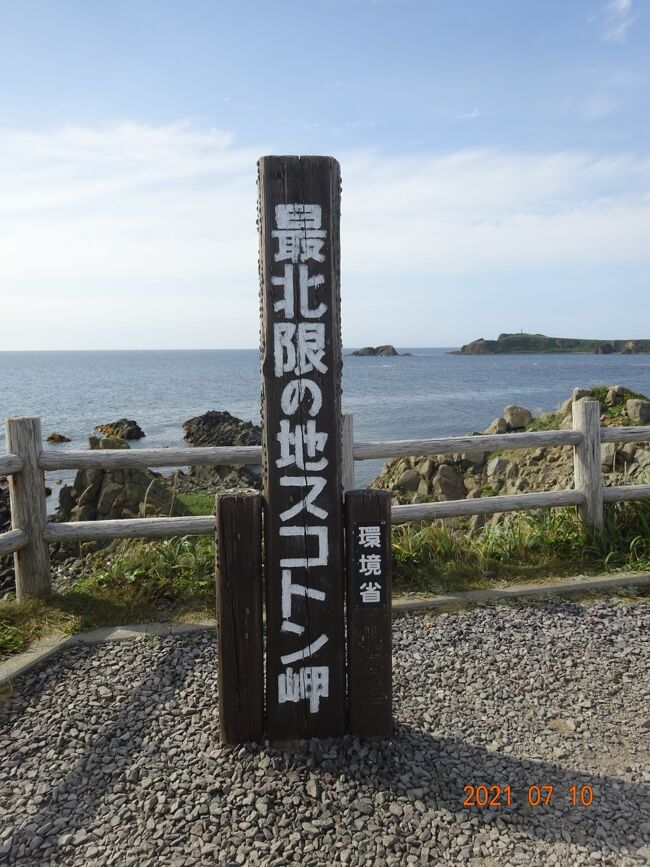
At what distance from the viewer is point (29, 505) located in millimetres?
4762

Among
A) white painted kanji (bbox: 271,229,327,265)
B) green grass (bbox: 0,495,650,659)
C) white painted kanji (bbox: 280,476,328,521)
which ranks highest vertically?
white painted kanji (bbox: 271,229,327,265)

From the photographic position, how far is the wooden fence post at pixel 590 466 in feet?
18.1

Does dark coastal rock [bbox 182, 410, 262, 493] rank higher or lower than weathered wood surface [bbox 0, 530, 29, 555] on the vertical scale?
lower

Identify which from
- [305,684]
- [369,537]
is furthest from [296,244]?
[305,684]

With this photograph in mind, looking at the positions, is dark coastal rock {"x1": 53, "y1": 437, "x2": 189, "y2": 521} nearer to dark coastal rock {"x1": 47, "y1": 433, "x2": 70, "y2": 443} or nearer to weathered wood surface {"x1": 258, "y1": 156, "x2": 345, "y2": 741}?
weathered wood surface {"x1": 258, "y1": 156, "x2": 345, "y2": 741}

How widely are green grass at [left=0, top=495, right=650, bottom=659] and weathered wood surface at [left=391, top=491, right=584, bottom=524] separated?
0.24m

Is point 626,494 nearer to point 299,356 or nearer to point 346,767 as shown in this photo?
point 346,767

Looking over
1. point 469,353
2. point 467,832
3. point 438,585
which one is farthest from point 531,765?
point 469,353

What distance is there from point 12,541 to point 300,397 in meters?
2.89

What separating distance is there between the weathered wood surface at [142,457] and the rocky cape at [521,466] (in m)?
3.83

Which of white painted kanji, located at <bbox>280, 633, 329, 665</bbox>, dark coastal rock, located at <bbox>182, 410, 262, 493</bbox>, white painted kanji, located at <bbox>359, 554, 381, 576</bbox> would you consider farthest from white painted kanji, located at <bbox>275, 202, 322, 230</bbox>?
dark coastal rock, located at <bbox>182, 410, 262, 493</bbox>

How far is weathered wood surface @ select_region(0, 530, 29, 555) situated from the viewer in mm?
4535

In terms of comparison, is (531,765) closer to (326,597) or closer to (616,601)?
A: (326,597)
